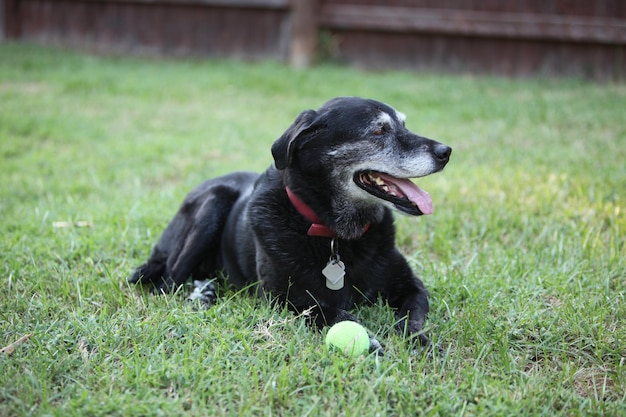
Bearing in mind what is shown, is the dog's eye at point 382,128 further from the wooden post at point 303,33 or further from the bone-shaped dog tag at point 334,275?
the wooden post at point 303,33

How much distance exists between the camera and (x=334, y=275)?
3.11 metres

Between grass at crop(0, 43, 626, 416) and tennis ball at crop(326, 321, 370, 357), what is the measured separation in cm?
6

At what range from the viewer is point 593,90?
356 inches

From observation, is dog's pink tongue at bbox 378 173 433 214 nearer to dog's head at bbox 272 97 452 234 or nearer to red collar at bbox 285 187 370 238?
dog's head at bbox 272 97 452 234

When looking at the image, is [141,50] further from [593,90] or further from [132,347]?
[132,347]

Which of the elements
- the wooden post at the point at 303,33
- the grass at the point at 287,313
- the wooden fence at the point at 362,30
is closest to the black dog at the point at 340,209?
the grass at the point at 287,313

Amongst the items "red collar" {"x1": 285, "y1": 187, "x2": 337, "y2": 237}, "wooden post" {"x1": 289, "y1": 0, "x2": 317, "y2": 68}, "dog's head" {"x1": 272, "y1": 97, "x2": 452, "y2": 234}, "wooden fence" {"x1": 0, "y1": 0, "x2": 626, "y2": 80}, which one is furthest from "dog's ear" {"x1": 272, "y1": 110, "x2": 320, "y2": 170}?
"wooden post" {"x1": 289, "y1": 0, "x2": 317, "y2": 68}

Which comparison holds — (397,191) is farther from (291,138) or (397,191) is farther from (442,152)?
(291,138)

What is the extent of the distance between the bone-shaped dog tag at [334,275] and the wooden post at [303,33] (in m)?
8.24

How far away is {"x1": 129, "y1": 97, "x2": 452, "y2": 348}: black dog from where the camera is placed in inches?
122

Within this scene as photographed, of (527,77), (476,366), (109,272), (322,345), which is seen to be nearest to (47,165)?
(109,272)

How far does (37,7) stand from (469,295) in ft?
39.0

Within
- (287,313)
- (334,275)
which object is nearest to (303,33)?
(334,275)

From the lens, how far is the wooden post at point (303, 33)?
34.7 feet
